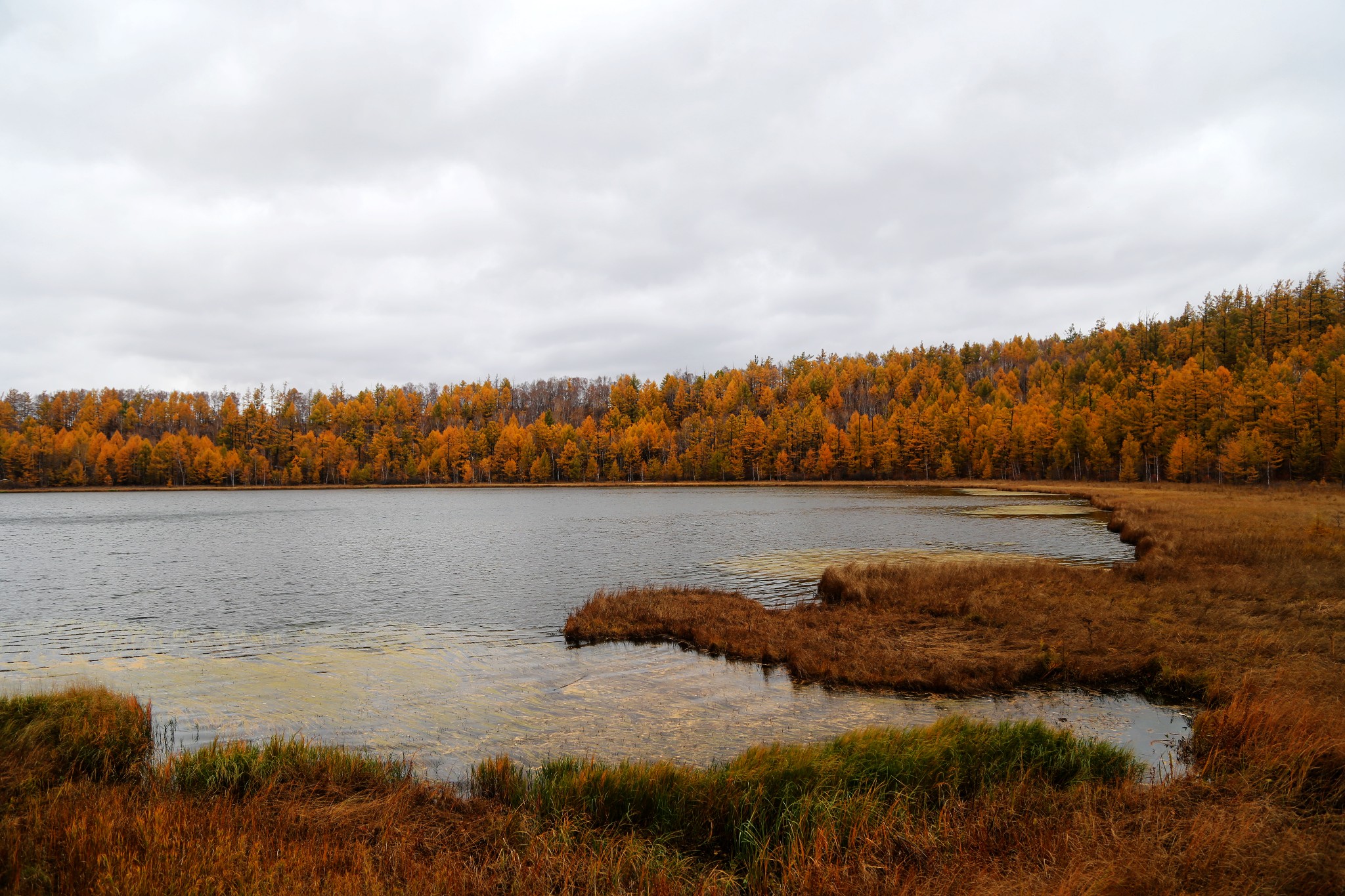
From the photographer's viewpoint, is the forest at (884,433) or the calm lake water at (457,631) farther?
the forest at (884,433)

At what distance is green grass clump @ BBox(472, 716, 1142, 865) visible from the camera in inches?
314

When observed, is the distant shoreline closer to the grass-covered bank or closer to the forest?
the forest

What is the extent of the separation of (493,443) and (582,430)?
83.7 feet

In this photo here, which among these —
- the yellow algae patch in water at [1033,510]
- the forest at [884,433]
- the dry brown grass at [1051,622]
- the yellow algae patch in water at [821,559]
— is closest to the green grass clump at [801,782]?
the dry brown grass at [1051,622]

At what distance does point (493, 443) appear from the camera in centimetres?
17612

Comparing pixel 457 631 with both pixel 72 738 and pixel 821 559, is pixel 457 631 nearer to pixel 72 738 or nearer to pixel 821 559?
pixel 72 738

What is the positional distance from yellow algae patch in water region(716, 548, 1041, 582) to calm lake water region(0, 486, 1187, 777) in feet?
1.09

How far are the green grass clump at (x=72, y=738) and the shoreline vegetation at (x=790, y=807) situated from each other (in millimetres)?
40

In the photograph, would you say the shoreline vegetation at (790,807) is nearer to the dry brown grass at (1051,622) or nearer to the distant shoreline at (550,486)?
the dry brown grass at (1051,622)

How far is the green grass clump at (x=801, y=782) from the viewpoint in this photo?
26.2 feet

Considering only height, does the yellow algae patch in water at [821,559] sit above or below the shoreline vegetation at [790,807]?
below

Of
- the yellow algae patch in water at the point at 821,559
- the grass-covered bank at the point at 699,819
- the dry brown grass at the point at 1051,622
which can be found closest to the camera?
the grass-covered bank at the point at 699,819

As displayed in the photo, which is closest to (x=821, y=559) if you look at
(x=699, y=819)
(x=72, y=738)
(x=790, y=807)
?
(x=790, y=807)

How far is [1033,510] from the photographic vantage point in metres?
62.1
